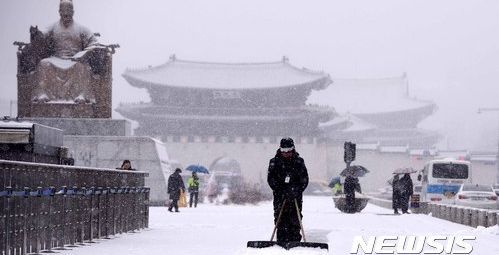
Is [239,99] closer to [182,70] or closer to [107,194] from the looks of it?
[182,70]

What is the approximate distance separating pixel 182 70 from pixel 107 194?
159 ft

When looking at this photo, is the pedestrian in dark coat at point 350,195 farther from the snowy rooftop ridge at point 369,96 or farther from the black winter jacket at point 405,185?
the snowy rooftop ridge at point 369,96

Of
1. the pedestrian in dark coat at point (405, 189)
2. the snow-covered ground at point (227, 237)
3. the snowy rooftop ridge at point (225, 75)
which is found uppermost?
the snowy rooftop ridge at point (225, 75)

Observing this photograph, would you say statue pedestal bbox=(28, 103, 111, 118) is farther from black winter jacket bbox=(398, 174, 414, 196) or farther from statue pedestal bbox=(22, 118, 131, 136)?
black winter jacket bbox=(398, 174, 414, 196)

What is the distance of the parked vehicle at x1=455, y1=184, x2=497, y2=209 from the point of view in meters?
24.8

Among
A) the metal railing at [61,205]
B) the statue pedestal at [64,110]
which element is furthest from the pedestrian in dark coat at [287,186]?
the statue pedestal at [64,110]

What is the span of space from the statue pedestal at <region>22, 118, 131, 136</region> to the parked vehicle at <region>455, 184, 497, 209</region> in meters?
9.60

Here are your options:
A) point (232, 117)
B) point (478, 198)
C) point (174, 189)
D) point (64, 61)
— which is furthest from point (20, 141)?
point (232, 117)

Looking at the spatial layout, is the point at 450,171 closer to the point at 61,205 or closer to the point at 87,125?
the point at 87,125

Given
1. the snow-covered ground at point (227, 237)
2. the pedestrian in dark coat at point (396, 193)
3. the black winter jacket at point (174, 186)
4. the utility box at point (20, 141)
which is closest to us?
the snow-covered ground at point (227, 237)

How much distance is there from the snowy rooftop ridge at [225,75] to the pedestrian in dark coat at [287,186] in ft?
159

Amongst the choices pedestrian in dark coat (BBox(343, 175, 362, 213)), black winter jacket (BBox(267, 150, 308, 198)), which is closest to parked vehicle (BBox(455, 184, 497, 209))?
pedestrian in dark coat (BBox(343, 175, 362, 213))

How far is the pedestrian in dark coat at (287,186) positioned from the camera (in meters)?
10.1

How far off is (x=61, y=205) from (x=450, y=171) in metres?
21.0
